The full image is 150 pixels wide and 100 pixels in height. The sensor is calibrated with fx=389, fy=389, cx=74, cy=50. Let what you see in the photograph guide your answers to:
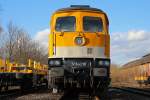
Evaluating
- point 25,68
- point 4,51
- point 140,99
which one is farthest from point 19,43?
point 140,99

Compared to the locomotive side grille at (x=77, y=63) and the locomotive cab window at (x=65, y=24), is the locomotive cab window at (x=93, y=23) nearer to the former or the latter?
the locomotive cab window at (x=65, y=24)

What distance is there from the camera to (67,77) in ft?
52.0

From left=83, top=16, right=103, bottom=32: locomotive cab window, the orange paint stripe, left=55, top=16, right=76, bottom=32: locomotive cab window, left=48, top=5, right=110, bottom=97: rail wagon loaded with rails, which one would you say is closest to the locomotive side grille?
left=48, top=5, right=110, bottom=97: rail wagon loaded with rails

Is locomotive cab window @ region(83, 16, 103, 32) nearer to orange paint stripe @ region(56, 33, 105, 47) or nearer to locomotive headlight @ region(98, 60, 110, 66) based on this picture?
orange paint stripe @ region(56, 33, 105, 47)

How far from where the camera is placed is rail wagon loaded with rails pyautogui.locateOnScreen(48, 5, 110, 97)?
15.8 meters

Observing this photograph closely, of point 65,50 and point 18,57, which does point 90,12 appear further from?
point 18,57

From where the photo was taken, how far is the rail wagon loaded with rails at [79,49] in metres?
15.8

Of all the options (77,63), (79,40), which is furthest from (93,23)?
(77,63)

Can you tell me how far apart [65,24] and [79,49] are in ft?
4.22

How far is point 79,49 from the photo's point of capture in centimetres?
1617

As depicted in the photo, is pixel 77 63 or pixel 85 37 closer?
pixel 77 63

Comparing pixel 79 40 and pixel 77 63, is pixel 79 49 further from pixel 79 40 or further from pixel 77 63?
pixel 77 63

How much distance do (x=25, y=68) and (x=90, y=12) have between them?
30.4ft

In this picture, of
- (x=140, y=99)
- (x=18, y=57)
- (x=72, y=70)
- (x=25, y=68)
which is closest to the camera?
(x=72, y=70)
